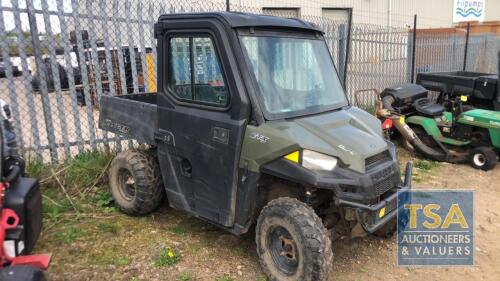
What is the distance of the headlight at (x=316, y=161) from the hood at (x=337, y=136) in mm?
33

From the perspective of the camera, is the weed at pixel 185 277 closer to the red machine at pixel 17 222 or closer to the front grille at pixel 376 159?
the red machine at pixel 17 222

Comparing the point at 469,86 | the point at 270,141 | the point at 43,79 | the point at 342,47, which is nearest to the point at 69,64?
the point at 43,79

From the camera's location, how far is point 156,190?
14.4 ft

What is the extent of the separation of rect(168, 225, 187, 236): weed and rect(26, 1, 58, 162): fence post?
2.09 metres

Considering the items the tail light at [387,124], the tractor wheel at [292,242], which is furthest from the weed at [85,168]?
the tail light at [387,124]

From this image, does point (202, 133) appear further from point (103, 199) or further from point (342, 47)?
point (342, 47)

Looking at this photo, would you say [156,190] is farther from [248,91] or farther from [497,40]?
[497,40]

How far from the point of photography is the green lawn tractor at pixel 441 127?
6.41 metres

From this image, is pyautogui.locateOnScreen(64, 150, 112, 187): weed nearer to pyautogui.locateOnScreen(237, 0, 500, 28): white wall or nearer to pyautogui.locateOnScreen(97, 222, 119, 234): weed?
pyautogui.locateOnScreen(97, 222, 119, 234): weed

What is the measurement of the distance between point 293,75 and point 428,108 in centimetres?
446

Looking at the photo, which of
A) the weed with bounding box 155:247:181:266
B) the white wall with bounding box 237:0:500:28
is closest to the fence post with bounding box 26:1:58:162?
the weed with bounding box 155:247:181:266

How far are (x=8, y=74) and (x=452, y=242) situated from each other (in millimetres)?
5144

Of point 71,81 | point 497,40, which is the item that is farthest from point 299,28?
point 497,40

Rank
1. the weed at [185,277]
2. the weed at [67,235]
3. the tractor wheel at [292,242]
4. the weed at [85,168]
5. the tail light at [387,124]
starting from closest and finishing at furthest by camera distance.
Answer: the tractor wheel at [292,242], the weed at [185,277], the weed at [67,235], the weed at [85,168], the tail light at [387,124]
